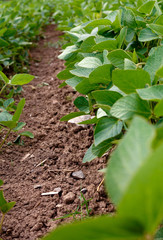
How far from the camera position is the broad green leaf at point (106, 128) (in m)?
0.92

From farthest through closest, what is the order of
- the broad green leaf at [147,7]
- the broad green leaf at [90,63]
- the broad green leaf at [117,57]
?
the broad green leaf at [147,7] < the broad green leaf at [90,63] < the broad green leaf at [117,57]

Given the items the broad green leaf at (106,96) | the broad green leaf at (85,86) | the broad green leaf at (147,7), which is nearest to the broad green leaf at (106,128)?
the broad green leaf at (106,96)

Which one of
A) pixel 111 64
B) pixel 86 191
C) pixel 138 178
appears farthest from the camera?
pixel 86 191

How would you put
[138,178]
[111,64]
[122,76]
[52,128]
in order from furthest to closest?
[52,128], [111,64], [122,76], [138,178]

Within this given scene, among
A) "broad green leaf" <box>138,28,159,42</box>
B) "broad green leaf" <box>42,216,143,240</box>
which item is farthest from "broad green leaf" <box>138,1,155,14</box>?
"broad green leaf" <box>42,216,143,240</box>

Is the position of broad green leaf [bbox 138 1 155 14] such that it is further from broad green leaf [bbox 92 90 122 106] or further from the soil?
the soil

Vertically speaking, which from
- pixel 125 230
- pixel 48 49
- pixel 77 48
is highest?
pixel 125 230

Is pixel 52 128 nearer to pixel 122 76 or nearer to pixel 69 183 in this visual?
pixel 69 183

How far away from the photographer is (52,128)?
230 centimetres

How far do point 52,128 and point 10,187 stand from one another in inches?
28.9

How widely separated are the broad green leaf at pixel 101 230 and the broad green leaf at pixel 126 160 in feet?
0.15

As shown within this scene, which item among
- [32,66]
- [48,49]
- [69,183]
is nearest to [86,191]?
[69,183]

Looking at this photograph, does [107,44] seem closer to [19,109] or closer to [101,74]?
[101,74]

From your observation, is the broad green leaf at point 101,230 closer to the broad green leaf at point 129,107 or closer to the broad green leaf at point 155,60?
the broad green leaf at point 129,107
